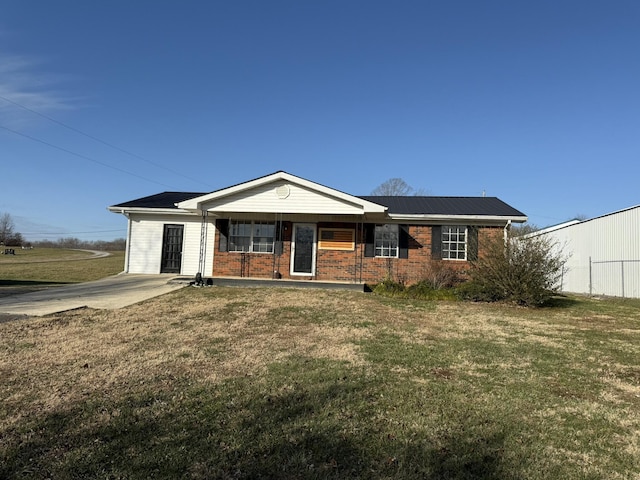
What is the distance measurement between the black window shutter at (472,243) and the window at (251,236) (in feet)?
22.5

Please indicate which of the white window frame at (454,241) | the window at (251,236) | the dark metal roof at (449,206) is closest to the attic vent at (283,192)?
the window at (251,236)

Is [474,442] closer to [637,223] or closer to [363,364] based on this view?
[363,364]

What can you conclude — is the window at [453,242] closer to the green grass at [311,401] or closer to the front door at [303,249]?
the front door at [303,249]

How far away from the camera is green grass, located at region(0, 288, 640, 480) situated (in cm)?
273

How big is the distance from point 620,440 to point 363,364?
259 cm

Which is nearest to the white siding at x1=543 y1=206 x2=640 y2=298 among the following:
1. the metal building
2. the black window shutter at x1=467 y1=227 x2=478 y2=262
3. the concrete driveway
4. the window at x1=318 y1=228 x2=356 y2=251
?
the metal building

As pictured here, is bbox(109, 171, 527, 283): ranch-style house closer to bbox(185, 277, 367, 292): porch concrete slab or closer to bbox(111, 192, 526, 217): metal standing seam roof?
bbox(111, 192, 526, 217): metal standing seam roof

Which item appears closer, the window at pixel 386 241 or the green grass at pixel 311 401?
the green grass at pixel 311 401

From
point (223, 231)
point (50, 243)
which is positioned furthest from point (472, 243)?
point (50, 243)

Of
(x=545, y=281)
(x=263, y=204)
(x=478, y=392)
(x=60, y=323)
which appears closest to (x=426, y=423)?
(x=478, y=392)

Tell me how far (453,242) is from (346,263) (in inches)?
152

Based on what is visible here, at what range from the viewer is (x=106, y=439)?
118 inches

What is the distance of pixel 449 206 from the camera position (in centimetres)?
1544

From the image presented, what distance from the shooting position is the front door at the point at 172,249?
15781 millimetres
